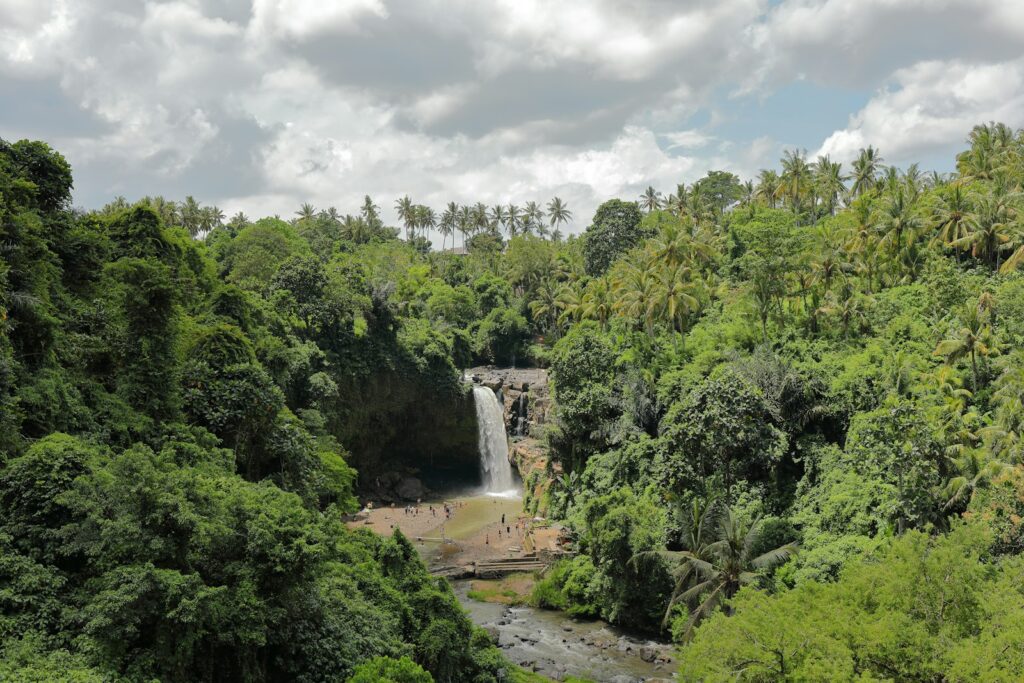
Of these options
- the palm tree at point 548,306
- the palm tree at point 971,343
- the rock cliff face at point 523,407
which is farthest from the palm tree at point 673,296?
the palm tree at point 548,306

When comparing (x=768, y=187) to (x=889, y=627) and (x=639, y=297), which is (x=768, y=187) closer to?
(x=639, y=297)

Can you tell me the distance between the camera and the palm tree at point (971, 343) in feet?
110

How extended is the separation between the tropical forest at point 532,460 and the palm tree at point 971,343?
0.19m

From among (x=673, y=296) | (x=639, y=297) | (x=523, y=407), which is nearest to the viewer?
(x=673, y=296)

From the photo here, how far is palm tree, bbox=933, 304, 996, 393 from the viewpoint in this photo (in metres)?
33.6

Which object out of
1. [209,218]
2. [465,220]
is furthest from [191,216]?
[465,220]

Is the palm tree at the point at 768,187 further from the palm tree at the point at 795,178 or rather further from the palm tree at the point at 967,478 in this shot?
the palm tree at the point at 967,478

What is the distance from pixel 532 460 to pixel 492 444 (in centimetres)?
848

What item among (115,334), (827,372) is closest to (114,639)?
(115,334)

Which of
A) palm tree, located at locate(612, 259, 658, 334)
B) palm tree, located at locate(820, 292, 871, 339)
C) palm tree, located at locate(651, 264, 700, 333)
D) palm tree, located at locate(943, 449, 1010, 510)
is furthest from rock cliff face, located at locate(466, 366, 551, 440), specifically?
palm tree, located at locate(943, 449, 1010, 510)

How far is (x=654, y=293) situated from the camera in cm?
4966

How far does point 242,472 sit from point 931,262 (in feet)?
135

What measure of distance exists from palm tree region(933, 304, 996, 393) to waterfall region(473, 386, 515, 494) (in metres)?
35.8

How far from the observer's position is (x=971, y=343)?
110 ft
